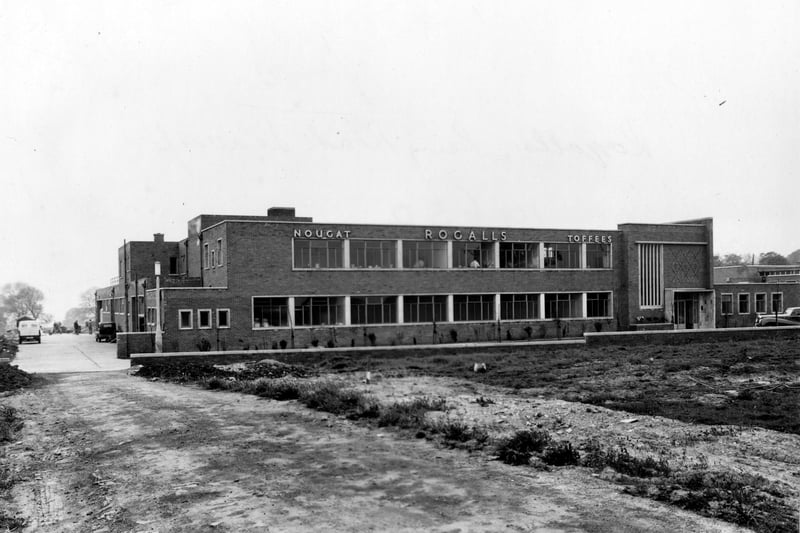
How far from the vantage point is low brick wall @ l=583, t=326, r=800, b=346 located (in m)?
39.5

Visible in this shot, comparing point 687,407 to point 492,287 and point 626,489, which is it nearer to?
point 626,489

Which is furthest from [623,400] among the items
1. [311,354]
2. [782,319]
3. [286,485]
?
[782,319]

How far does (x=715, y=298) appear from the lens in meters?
57.8

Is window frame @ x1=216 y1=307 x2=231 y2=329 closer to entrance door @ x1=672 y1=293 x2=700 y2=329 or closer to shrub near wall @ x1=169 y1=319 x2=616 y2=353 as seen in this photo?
shrub near wall @ x1=169 y1=319 x2=616 y2=353

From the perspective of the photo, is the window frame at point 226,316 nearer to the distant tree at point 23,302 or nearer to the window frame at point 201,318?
the window frame at point 201,318

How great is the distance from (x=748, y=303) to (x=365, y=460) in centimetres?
5660

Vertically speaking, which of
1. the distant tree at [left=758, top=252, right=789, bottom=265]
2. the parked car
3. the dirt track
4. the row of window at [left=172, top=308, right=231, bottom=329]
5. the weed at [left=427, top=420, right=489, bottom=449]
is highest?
the distant tree at [left=758, top=252, right=789, bottom=265]

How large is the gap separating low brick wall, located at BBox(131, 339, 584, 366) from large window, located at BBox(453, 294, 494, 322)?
10964 mm

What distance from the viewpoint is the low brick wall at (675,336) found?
130ft

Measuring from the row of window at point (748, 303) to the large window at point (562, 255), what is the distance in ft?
46.8

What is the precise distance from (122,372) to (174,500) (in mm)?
25009

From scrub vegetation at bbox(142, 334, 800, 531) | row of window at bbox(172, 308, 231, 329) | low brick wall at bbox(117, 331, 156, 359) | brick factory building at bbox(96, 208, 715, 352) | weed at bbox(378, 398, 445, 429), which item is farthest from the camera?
brick factory building at bbox(96, 208, 715, 352)

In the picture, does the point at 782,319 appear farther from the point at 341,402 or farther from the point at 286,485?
the point at 286,485

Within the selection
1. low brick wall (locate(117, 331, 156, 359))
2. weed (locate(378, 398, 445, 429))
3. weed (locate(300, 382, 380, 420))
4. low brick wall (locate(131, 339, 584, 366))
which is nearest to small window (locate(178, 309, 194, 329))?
low brick wall (locate(117, 331, 156, 359))
